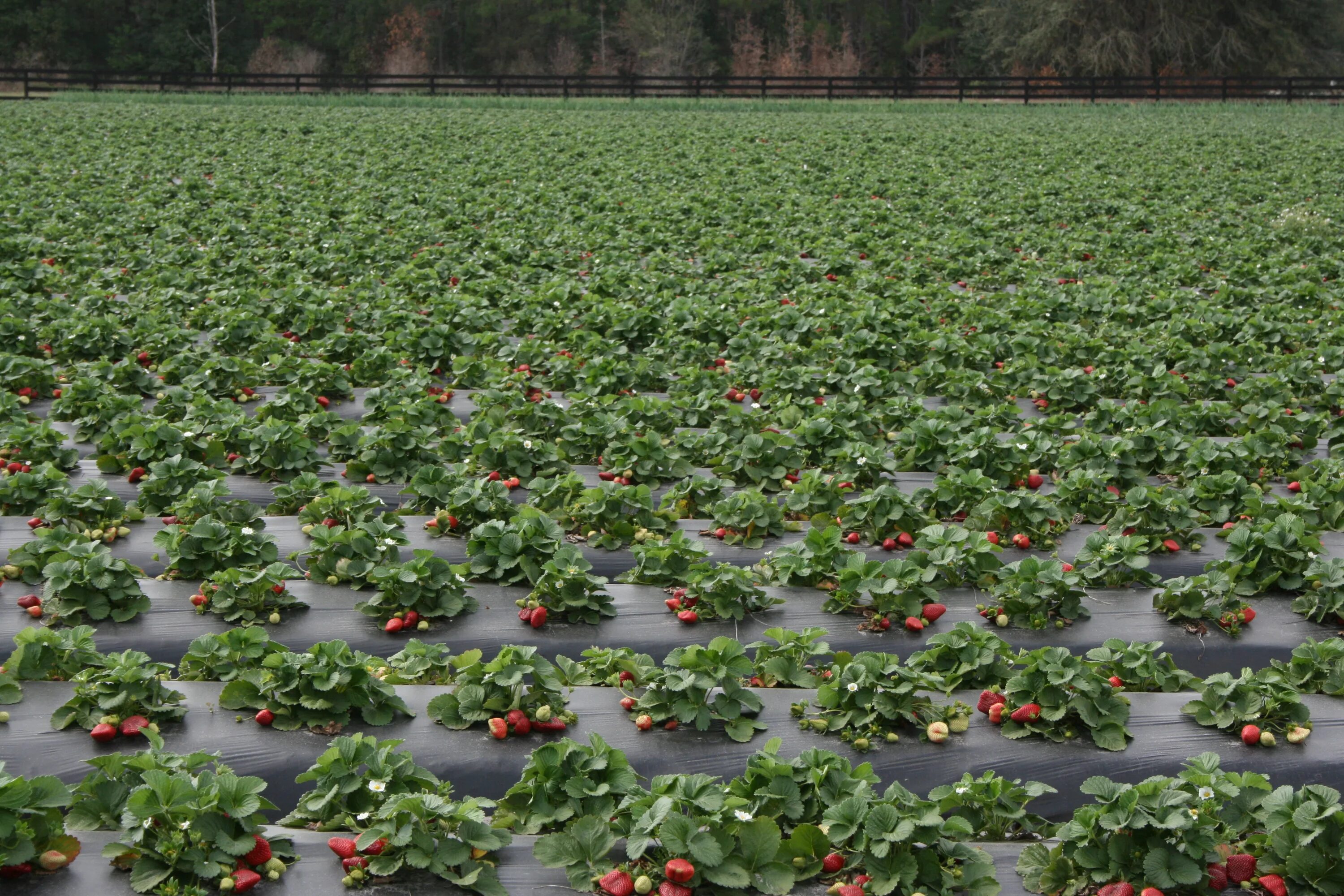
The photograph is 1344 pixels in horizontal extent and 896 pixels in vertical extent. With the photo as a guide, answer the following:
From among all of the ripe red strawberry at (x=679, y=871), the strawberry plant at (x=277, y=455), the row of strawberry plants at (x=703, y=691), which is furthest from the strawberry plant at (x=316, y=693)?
the strawberry plant at (x=277, y=455)

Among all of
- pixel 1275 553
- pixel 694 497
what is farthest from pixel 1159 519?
pixel 694 497

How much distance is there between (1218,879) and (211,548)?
3857 mm

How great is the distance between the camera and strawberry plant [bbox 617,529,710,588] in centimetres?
492

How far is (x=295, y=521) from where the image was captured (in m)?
5.48

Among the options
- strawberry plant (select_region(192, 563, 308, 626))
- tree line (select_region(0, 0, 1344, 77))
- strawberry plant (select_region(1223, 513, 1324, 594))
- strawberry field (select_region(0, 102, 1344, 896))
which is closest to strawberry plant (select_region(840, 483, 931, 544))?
strawberry field (select_region(0, 102, 1344, 896))

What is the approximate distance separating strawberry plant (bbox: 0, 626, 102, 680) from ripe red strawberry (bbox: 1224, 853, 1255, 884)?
3567mm

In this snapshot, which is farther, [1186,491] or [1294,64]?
[1294,64]

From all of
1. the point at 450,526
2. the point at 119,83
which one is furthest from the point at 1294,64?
the point at 450,526

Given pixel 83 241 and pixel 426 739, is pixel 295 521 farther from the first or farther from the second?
pixel 83 241

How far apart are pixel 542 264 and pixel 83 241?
4.81 meters

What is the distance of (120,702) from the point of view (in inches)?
147

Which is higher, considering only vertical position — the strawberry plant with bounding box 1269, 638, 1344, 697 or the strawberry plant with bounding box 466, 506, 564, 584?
the strawberry plant with bounding box 466, 506, 564, 584

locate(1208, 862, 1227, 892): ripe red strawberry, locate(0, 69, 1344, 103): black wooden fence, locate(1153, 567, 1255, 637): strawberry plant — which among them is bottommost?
locate(1208, 862, 1227, 892): ripe red strawberry

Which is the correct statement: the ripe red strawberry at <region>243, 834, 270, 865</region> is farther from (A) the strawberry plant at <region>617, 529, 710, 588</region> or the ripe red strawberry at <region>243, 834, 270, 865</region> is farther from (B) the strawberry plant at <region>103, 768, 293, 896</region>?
(A) the strawberry plant at <region>617, 529, 710, 588</region>
